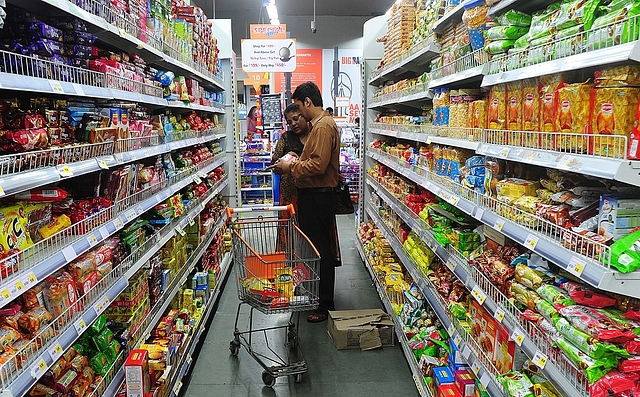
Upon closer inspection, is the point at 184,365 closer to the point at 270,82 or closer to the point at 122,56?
the point at 122,56

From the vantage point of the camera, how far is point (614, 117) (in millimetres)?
1582

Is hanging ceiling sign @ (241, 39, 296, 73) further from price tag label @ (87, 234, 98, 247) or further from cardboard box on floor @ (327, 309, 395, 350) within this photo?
price tag label @ (87, 234, 98, 247)

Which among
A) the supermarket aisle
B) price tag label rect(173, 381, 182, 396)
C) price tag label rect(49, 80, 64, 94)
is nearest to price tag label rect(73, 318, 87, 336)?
price tag label rect(49, 80, 64, 94)

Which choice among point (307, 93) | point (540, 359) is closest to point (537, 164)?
point (540, 359)

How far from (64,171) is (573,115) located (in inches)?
75.0

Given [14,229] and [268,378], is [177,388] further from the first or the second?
[14,229]

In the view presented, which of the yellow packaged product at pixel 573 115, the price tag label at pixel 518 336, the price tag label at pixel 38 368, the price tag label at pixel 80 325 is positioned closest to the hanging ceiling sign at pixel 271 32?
the price tag label at pixel 80 325

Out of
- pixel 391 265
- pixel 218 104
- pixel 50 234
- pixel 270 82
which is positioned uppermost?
pixel 270 82

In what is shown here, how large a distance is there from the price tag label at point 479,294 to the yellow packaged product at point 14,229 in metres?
1.95

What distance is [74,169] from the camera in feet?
6.87

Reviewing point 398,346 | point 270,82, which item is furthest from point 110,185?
point 270,82

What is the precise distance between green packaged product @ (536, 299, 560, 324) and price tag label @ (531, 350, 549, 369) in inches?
4.9

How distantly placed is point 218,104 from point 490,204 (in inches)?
172

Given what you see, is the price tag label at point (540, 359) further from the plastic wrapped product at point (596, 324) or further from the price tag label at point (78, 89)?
the price tag label at point (78, 89)
